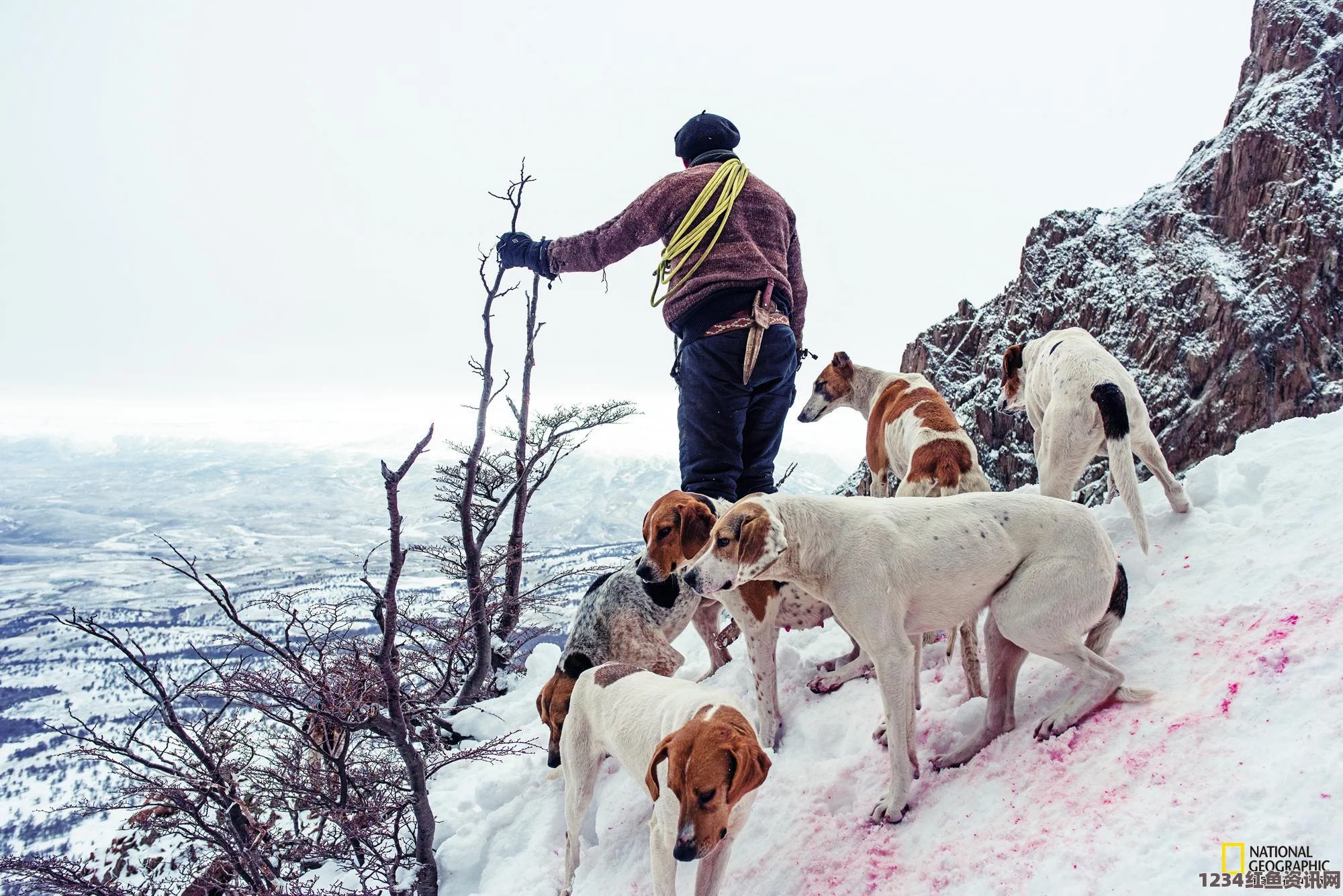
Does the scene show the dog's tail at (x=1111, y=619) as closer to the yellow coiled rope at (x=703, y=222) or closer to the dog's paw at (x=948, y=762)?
the dog's paw at (x=948, y=762)

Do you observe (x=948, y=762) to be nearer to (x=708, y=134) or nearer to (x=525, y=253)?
(x=525, y=253)

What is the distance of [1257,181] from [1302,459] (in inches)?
1036

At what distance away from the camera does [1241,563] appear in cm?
360

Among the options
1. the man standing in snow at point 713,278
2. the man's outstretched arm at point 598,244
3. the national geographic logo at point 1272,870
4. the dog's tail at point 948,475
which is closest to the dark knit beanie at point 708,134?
the man standing in snow at point 713,278

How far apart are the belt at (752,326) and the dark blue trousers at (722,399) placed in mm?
39

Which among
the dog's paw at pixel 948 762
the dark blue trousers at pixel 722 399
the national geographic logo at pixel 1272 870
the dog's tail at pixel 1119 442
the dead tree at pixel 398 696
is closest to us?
the national geographic logo at pixel 1272 870

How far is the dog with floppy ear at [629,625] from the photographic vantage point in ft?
15.8

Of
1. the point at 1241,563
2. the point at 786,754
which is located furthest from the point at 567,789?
the point at 1241,563

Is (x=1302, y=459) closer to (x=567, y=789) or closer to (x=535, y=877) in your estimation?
(x=567, y=789)

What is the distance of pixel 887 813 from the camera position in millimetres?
2893

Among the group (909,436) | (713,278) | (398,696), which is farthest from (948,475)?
(398,696)

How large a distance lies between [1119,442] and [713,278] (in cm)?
280

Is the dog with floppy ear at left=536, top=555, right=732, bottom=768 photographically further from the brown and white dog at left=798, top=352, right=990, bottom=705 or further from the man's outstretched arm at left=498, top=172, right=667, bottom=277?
the man's outstretched arm at left=498, top=172, right=667, bottom=277

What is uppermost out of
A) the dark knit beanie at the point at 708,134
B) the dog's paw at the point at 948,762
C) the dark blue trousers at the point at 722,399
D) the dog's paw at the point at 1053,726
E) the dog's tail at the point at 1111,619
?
the dark knit beanie at the point at 708,134
